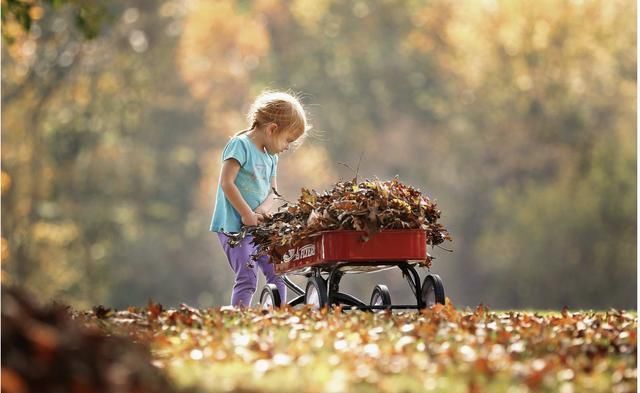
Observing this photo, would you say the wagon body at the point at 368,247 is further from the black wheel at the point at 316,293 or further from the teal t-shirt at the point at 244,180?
the teal t-shirt at the point at 244,180

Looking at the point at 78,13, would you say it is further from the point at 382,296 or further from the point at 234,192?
the point at 382,296

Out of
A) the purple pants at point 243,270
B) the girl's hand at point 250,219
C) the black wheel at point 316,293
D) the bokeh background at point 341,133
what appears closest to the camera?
the black wheel at point 316,293

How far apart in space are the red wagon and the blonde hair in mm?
1243

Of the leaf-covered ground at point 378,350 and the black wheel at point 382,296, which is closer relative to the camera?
the leaf-covered ground at point 378,350

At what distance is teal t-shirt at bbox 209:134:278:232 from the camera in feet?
35.1

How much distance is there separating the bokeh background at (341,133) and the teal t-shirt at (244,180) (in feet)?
68.4

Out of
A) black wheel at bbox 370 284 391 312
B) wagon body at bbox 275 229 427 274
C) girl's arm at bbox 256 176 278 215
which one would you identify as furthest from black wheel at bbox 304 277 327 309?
girl's arm at bbox 256 176 278 215

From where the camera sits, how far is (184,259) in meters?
40.8

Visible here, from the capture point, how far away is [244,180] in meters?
10.8

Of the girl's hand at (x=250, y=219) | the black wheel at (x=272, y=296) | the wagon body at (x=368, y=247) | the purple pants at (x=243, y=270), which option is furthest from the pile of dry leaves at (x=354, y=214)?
the purple pants at (x=243, y=270)

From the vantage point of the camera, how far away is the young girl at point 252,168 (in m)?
10.7

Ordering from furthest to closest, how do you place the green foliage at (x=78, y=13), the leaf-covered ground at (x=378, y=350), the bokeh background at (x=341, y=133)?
the bokeh background at (x=341, y=133)
the green foliage at (x=78, y=13)
the leaf-covered ground at (x=378, y=350)

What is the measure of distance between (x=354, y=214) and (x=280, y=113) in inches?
74.3

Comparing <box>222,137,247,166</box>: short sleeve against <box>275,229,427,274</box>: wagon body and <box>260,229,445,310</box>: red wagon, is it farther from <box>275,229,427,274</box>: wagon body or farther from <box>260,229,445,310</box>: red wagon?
<box>275,229,427,274</box>: wagon body
